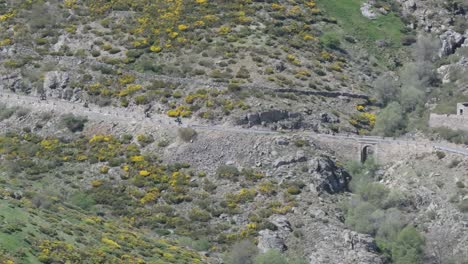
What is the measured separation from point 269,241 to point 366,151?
1672 cm

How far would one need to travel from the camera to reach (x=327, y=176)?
94125 mm

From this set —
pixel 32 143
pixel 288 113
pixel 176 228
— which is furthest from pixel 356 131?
pixel 32 143

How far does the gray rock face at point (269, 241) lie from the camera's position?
8556cm

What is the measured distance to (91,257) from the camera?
6550cm

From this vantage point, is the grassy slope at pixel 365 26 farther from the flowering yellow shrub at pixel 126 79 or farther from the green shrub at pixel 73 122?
the green shrub at pixel 73 122

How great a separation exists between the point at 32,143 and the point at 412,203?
1411 inches

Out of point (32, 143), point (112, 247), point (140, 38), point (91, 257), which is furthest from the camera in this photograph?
point (140, 38)

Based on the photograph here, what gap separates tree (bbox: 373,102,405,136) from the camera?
10243 centimetres

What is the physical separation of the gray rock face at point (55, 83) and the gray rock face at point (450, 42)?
40903 millimetres

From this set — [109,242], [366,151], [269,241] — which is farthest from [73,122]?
[109,242]

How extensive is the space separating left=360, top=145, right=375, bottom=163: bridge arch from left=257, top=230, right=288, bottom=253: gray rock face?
586 inches

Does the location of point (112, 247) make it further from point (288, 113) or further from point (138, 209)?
point (288, 113)

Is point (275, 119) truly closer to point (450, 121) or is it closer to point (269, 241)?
point (450, 121)

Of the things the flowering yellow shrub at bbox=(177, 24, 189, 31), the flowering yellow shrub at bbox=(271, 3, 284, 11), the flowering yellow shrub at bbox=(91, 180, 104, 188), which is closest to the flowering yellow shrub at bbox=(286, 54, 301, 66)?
the flowering yellow shrub at bbox=(271, 3, 284, 11)
